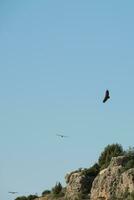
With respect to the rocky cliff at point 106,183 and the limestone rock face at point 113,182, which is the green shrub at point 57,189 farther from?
the limestone rock face at point 113,182

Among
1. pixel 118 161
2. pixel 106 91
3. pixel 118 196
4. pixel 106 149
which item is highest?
pixel 106 149

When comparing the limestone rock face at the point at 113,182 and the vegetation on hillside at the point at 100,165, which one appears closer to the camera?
the limestone rock face at the point at 113,182

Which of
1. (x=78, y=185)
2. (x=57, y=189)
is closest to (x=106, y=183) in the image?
(x=78, y=185)

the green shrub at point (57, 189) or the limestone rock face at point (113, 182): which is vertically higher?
the green shrub at point (57, 189)

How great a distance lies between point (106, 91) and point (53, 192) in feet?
203

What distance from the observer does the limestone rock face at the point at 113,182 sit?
7012 centimetres

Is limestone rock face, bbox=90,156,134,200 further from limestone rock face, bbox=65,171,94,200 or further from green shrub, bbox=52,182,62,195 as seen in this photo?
green shrub, bbox=52,182,62,195

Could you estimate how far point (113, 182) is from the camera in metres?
72.6

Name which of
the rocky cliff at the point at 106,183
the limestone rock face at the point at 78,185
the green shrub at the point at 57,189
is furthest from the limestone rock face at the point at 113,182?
the green shrub at the point at 57,189

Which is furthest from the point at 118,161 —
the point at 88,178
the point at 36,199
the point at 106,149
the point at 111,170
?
the point at 36,199

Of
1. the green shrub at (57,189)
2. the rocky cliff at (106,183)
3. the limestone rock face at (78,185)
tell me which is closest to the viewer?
the rocky cliff at (106,183)

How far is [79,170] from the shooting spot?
8400 centimetres

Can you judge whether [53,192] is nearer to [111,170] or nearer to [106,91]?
[111,170]

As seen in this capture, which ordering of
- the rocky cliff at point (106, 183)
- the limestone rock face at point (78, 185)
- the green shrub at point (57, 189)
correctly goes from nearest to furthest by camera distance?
1. the rocky cliff at point (106, 183)
2. the limestone rock face at point (78, 185)
3. the green shrub at point (57, 189)
